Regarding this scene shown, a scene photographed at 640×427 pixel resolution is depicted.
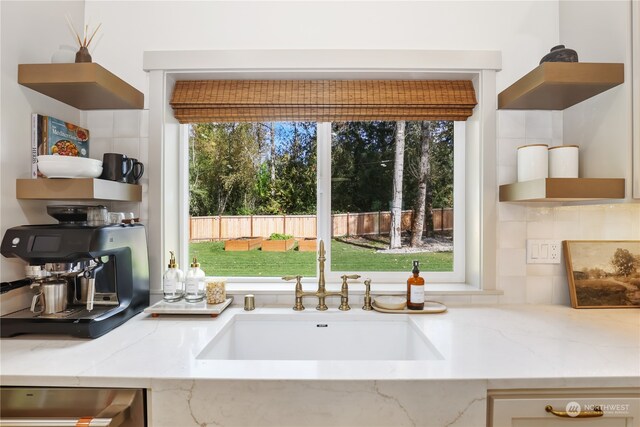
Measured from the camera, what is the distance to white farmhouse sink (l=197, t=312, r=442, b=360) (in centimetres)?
153

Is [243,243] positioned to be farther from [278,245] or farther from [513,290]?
[513,290]

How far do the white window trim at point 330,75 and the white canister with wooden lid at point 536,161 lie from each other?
0.19m

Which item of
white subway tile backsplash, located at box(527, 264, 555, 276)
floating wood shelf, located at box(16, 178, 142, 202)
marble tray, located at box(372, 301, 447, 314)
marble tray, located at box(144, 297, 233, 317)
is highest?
floating wood shelf, located at box(16, 178, 142, 202)

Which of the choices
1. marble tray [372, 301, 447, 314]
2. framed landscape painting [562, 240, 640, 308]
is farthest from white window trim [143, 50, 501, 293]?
framed landscape painting [562, 240, 640, 308]

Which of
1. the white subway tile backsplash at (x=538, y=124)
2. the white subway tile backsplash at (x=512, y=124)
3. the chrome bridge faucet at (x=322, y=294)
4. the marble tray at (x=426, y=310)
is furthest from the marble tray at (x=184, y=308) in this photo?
the white subway tile backsplash at (x=538, y=124)

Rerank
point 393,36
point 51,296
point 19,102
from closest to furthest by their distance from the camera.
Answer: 1. point 51,296
2. point 19,102
3. point 393,36

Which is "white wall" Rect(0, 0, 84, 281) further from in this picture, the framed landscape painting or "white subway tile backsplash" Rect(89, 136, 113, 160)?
the framed landscape painting

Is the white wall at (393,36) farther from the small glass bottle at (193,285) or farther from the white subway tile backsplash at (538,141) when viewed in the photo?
the small glass bottle at (193,285)

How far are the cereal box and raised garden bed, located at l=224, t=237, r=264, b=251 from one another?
793mm

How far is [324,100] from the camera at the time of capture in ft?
5.58

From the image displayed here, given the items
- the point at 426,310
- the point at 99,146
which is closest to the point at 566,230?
the point at 426,310

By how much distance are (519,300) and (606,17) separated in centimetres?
123

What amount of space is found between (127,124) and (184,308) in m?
0.93

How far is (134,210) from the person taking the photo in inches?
67.1
